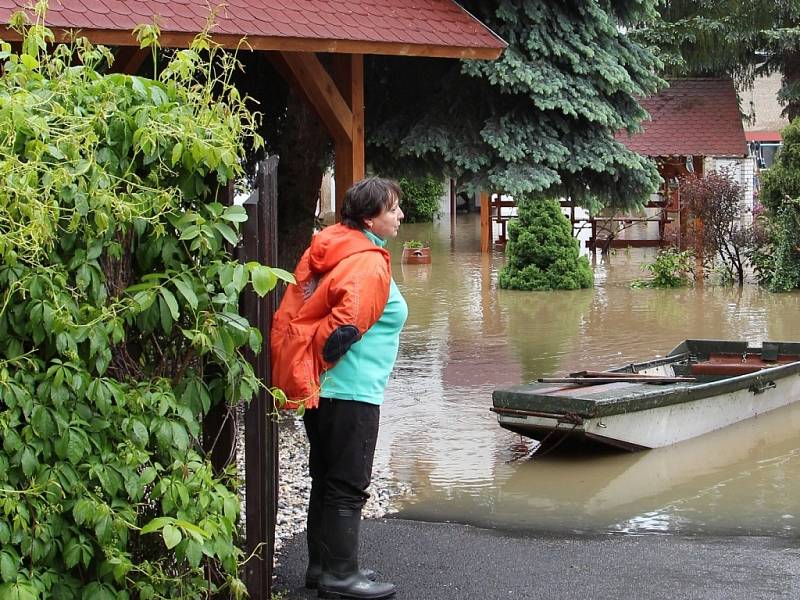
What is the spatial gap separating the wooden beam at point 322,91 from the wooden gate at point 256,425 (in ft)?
15.7

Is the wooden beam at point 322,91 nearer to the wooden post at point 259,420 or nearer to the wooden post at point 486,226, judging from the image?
the wooden post at point 259,420

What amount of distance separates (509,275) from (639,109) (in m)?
8.37

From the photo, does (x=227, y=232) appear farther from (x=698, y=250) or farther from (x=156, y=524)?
(x=698, y=250)

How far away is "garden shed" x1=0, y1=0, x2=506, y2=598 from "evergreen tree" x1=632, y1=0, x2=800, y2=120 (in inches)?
560

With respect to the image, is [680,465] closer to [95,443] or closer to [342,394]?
[342,394]

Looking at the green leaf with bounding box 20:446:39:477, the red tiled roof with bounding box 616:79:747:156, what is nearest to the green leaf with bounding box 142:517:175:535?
the green leaf with bounding box 20:446:39:477

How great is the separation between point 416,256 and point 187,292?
2092 cm

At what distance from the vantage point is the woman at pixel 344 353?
486 centimetres

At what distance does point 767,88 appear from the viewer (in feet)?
154

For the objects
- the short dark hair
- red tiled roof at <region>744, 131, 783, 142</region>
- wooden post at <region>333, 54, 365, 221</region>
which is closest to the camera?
the short dark hair

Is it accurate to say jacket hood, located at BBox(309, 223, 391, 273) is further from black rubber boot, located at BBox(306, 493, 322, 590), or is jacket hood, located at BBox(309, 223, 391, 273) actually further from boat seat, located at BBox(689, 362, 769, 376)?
boat seat, located at BBox(689, 362, 769, 376)

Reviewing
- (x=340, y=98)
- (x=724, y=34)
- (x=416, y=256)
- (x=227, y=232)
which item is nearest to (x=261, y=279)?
(x=227, y=232)

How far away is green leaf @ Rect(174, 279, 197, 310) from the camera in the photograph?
4023 mm

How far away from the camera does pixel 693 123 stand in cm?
2681
